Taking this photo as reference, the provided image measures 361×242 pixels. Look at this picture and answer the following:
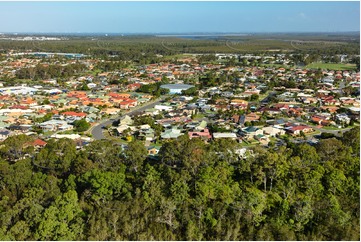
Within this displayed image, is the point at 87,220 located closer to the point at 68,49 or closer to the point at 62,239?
the point at 62,239

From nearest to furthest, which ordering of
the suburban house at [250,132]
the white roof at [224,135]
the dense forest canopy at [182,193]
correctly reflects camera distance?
the dense forest canopy at [182,193], the white roof at [224,135], the suburban house at [250,132]

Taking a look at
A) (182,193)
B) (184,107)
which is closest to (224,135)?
(184,107)

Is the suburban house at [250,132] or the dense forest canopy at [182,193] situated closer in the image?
the dense forest canopy at [182,193]

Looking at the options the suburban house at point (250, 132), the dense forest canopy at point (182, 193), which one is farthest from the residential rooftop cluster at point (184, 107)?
the dense forest canopy at point (182, 193)

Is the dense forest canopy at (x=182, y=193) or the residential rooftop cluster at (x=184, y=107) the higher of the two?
the dense forest canopy at (x=182, y=193)

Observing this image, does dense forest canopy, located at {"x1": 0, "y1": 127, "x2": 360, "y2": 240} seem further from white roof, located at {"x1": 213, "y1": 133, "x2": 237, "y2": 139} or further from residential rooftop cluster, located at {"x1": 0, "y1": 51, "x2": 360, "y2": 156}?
white roof, located at {"x1": 213, "y1": 133, "x2": 237, "y2": 139}

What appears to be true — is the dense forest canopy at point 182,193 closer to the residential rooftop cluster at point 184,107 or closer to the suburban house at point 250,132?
the residential rooftop cluster at point 184,107

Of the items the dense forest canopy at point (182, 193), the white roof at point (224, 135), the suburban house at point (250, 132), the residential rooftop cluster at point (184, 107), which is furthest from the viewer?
the residential rooftop cluster at point (184, 107)

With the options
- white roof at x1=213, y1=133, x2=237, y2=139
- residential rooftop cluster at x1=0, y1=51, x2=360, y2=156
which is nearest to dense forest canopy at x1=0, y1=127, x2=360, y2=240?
residential rooftop cluster at x1=0, y1=51, x2=360, y2=156

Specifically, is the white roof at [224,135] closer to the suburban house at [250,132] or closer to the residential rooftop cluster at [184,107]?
the residential rooftop cluster at [184,107]
